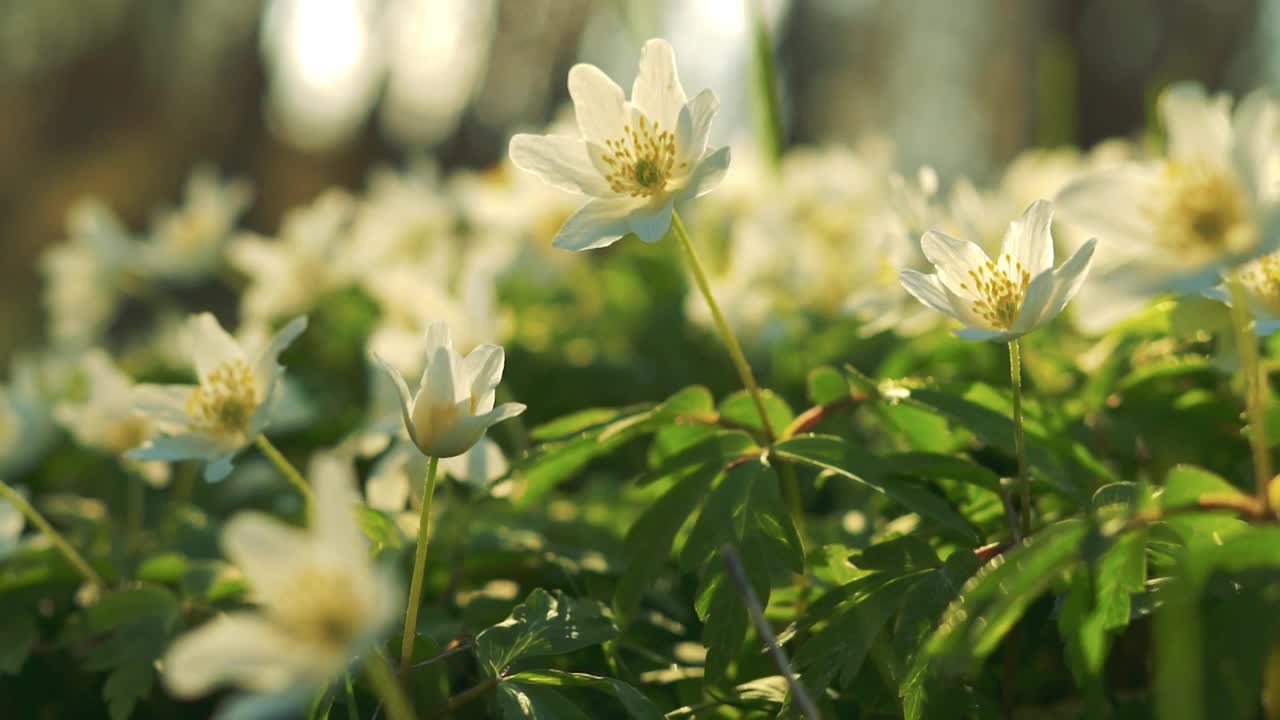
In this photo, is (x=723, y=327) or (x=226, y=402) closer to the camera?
(x=723, y=327)

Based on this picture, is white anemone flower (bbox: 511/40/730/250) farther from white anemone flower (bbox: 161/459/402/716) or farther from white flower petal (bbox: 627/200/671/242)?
white anemone flower (bbox: 161/459/402/716)

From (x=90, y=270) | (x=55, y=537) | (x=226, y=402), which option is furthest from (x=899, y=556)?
(x=90, y=270)

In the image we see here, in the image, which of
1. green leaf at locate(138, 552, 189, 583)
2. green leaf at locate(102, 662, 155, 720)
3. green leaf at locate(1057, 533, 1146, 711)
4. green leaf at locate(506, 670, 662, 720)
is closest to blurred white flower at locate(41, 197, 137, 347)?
green leaf at locate(138, 552, 189, 583)

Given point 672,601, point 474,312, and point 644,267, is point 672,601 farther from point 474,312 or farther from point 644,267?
point 644,267

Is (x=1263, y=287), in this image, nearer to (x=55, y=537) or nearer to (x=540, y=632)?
(x=540, y=632)

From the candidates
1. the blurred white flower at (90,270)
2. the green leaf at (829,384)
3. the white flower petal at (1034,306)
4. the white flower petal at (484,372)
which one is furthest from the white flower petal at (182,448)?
the blurred white flower at (90,270)

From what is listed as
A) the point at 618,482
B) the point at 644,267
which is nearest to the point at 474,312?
the point at 618,482
